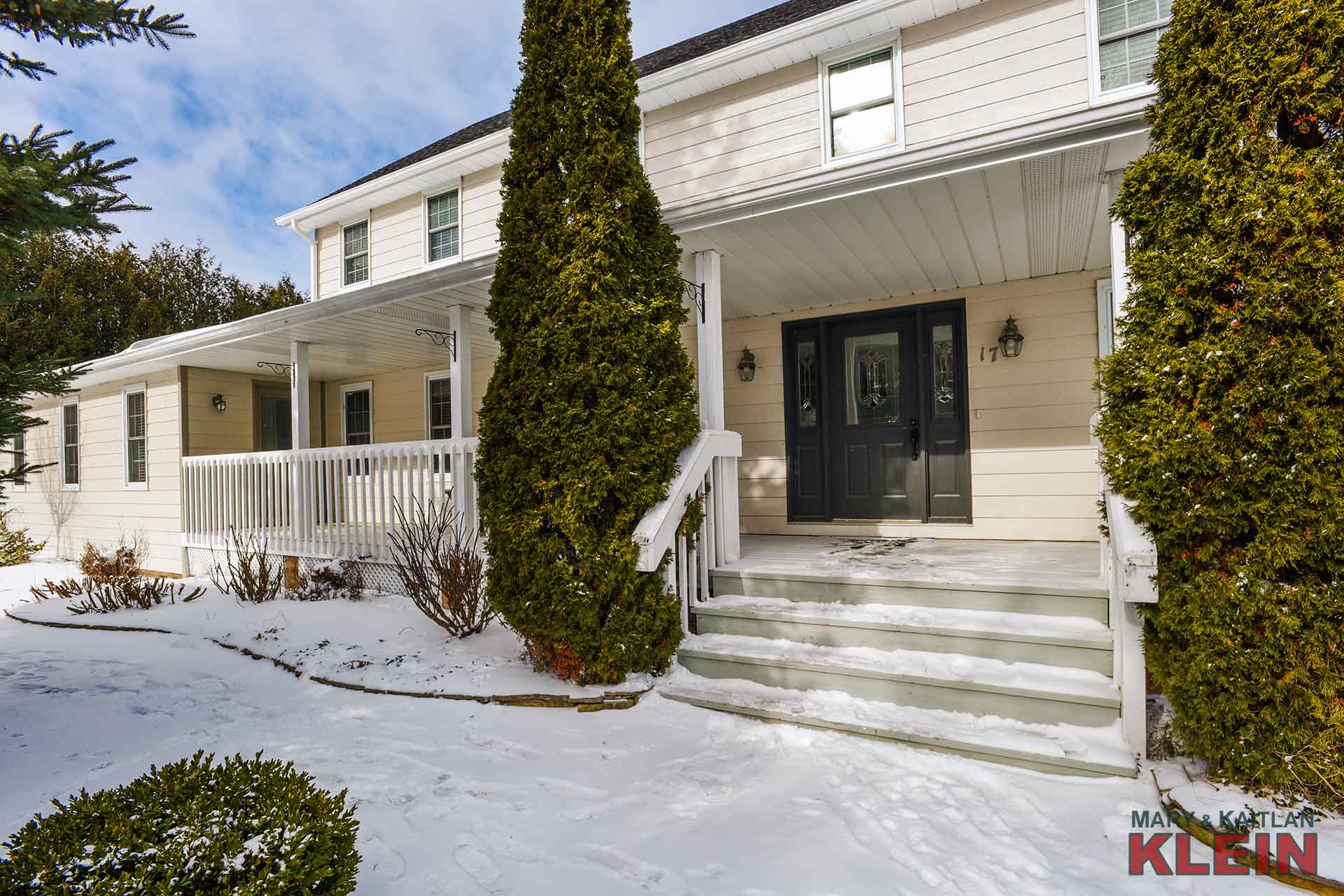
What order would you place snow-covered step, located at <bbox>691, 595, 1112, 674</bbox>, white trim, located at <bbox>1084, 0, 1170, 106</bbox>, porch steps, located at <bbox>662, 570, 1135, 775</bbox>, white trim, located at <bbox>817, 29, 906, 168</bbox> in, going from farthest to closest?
1. white trim, located at <bbox>817, 29, 906, 168</bbox>
2. white trim, located at <bbox>1084, 0, 1170, 106</bbox>
3. snow-covered step, located at <bbox>691, 595, 1112, 674</bbox>
4. porch steps, located at <bbox>662, 570, 1135, 775</bbox>

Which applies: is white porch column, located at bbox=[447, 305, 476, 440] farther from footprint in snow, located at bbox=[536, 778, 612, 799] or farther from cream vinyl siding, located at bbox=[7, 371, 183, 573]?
cream vinyl siding, located at bbox=[7, 371, 183, 573]

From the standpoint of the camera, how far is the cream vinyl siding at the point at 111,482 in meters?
8.69

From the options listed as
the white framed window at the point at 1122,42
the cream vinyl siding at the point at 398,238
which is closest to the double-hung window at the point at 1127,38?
the white framed window at the point at 1122,42

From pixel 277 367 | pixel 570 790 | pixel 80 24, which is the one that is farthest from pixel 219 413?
pixel 570 790

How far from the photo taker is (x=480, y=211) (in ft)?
27.0

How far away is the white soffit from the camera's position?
18.5ft

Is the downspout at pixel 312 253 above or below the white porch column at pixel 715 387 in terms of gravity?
above

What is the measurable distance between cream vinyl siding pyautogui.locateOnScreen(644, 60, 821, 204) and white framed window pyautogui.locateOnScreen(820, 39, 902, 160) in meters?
0.12

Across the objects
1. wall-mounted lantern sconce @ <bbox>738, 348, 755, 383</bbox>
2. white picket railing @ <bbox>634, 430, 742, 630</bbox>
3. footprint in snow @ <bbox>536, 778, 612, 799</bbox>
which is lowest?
footprint in snow @ <bbox>536, 778, 612, 799</bbox>

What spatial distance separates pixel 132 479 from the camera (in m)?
9.32

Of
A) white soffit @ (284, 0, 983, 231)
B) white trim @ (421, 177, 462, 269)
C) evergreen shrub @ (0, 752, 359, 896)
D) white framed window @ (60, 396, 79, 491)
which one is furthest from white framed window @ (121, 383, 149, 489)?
evergreen shrub @ (0, 752, 359, 896)

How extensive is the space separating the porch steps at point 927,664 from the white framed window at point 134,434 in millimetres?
8879

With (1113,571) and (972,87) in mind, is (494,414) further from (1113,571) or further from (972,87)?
(972,87)

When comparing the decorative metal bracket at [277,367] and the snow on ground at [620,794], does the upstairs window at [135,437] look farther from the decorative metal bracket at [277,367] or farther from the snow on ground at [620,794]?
the snow on ground at [620,794]
